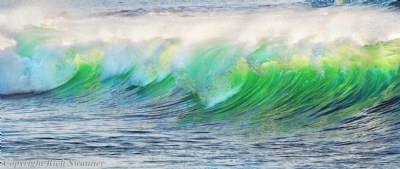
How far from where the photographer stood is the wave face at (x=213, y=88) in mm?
13711

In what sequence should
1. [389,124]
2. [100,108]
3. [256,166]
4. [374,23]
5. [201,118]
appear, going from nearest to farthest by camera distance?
[256,166]
[389,124]
[201,118]
[100,108]
[374,23]

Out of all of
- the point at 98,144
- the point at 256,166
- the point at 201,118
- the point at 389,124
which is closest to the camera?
the point at 256,166

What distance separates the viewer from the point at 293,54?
18.5m

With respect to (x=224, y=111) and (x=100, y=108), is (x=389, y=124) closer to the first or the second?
(x=224, y=111)

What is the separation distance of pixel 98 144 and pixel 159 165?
156 cm

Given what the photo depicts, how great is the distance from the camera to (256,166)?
39.7 ft

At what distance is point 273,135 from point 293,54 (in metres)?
4.47

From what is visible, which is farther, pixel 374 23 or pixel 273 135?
pixel 374 23

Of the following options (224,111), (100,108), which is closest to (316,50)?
(224,111)

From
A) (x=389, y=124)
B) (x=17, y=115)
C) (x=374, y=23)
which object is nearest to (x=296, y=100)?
(x=389, y=124)

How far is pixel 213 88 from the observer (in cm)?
1827

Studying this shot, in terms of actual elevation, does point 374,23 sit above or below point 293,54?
below

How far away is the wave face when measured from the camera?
45.0 ft

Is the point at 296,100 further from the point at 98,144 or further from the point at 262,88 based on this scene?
the point at 98,144
